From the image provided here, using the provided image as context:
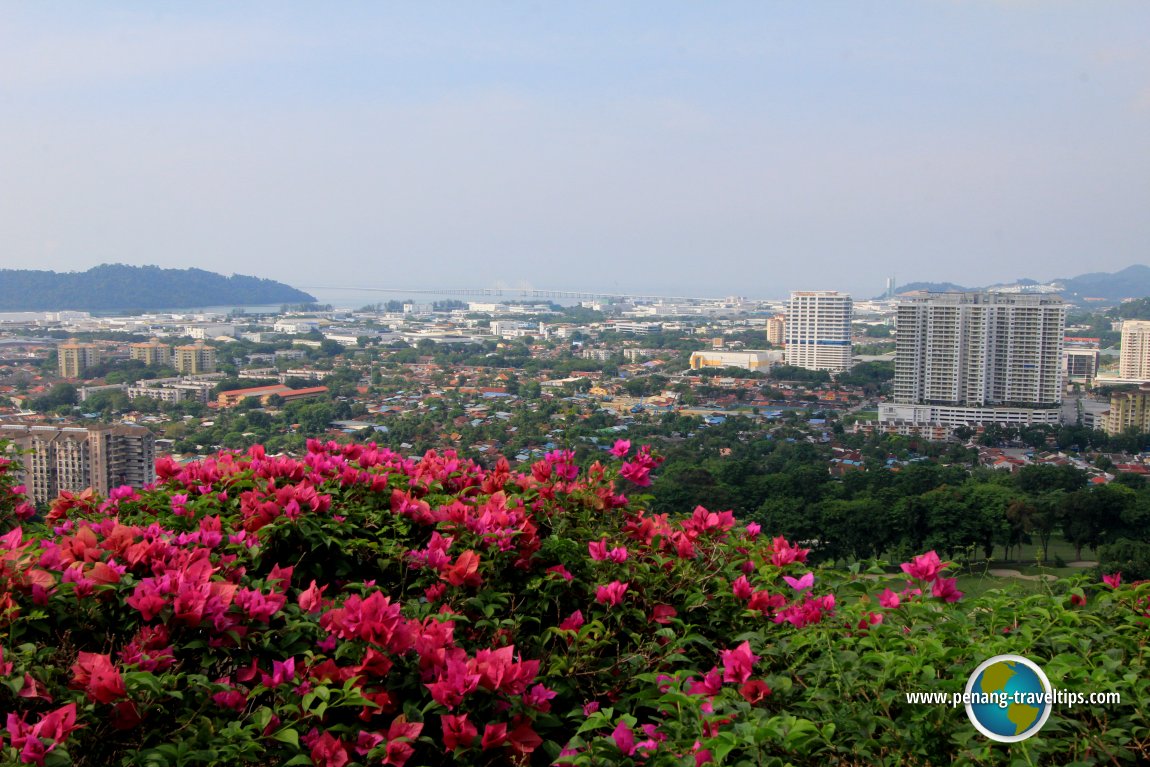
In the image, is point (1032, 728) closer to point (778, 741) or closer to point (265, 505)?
point (778, 741)

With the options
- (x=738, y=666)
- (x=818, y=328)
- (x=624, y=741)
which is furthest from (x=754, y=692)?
(x=818, y=328)

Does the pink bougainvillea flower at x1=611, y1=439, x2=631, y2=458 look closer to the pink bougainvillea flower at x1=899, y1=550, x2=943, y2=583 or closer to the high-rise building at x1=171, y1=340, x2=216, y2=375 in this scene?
the pink bougainvillea flower at x1=899, y1=550, x2=943, y2=583

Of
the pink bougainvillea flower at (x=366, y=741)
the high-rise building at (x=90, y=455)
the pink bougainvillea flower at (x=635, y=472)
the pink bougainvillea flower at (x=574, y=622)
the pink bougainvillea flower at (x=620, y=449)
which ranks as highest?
the pink bougainvillea flower at (x=620, y=449)

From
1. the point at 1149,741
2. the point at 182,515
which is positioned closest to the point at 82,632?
the point at 182,515

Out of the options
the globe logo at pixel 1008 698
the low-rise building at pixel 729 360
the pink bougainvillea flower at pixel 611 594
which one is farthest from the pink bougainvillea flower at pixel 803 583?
the low-rise building at pixel 729 360

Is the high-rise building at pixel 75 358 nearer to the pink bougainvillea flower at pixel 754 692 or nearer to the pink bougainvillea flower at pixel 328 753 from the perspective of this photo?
the pink bougainvillea flower at pixel 328 753

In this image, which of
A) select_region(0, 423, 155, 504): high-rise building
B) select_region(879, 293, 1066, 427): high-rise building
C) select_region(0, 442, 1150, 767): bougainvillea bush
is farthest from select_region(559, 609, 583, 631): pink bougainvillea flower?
select_region(879, 293, 1066, 427): high-rise building
